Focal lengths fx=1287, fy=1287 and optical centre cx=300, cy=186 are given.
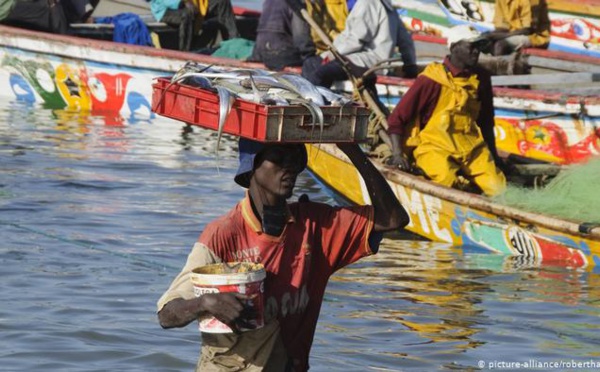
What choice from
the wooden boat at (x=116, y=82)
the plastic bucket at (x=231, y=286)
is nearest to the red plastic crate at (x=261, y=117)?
the plastic bucket at (x=231, y=286)

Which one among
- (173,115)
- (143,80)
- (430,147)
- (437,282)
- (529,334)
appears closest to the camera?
(173,115)

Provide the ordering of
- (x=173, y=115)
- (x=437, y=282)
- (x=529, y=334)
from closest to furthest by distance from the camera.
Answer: (x=173, y=115) < (x=529, y=334) < (x=437, y=282)

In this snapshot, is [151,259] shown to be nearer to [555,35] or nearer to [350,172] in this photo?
[350,172]

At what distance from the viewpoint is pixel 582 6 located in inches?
597

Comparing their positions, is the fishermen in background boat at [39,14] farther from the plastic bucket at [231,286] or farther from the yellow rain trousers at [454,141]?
the plastic bucket at [231,286]

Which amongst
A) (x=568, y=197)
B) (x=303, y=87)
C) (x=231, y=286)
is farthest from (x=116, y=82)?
(x=231, y=286)

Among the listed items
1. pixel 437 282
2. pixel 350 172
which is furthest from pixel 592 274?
pixel 350 172

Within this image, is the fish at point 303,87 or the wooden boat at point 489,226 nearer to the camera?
the fish at point 303,87

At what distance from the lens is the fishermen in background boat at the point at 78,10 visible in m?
14.7

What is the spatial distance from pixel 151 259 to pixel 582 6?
28.4 ft

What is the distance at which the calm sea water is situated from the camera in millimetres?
6234

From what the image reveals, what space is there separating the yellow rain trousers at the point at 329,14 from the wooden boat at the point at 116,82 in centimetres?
57

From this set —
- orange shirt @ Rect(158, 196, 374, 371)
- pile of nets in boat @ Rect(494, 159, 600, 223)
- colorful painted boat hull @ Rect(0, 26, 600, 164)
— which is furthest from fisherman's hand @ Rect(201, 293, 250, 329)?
colorful painted boat hull @ Rect(0, 26, 600, 164)

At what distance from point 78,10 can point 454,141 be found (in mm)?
7484
